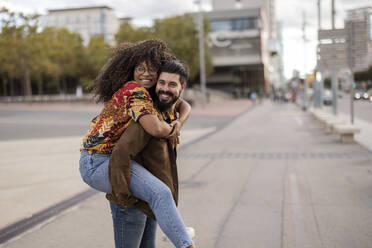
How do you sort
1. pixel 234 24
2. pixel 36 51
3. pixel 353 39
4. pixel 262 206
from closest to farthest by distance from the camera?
pixel 262 206
pixel 353 39
pixel 36 51
pixel 234 24

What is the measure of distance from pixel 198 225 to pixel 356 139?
982 centimetres

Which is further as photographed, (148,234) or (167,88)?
(148,234)

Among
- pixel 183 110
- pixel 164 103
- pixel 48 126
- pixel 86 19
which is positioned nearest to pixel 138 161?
pixel 164 103

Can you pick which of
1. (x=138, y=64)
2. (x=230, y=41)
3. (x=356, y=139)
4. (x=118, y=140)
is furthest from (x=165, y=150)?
(x=230, y=41)

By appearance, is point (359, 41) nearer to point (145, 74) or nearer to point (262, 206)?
point (262, 206)

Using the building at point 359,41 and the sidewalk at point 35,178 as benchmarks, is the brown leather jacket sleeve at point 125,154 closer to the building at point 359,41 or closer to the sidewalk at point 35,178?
the sidewalk at point 35,178

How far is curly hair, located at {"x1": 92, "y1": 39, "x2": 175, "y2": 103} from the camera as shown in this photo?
9.16 feet

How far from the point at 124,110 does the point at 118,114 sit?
0.05m

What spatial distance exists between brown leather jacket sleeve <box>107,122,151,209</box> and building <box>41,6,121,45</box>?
130 meters

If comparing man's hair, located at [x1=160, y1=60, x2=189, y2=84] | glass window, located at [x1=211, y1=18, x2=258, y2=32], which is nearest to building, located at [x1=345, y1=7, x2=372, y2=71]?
man's hair, located at [x1=160, y1=60, x2=189, y2=84]

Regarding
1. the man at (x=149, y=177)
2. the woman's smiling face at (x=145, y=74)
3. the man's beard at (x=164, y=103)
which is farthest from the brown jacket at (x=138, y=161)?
the woman's smiling face at (x=145, y=74)

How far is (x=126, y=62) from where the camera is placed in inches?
111

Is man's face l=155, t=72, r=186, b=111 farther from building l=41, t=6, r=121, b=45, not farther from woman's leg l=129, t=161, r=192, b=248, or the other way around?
building l=41, t=6, r=121, b=45

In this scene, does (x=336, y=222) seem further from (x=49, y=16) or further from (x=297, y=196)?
(x=49, y=16)
